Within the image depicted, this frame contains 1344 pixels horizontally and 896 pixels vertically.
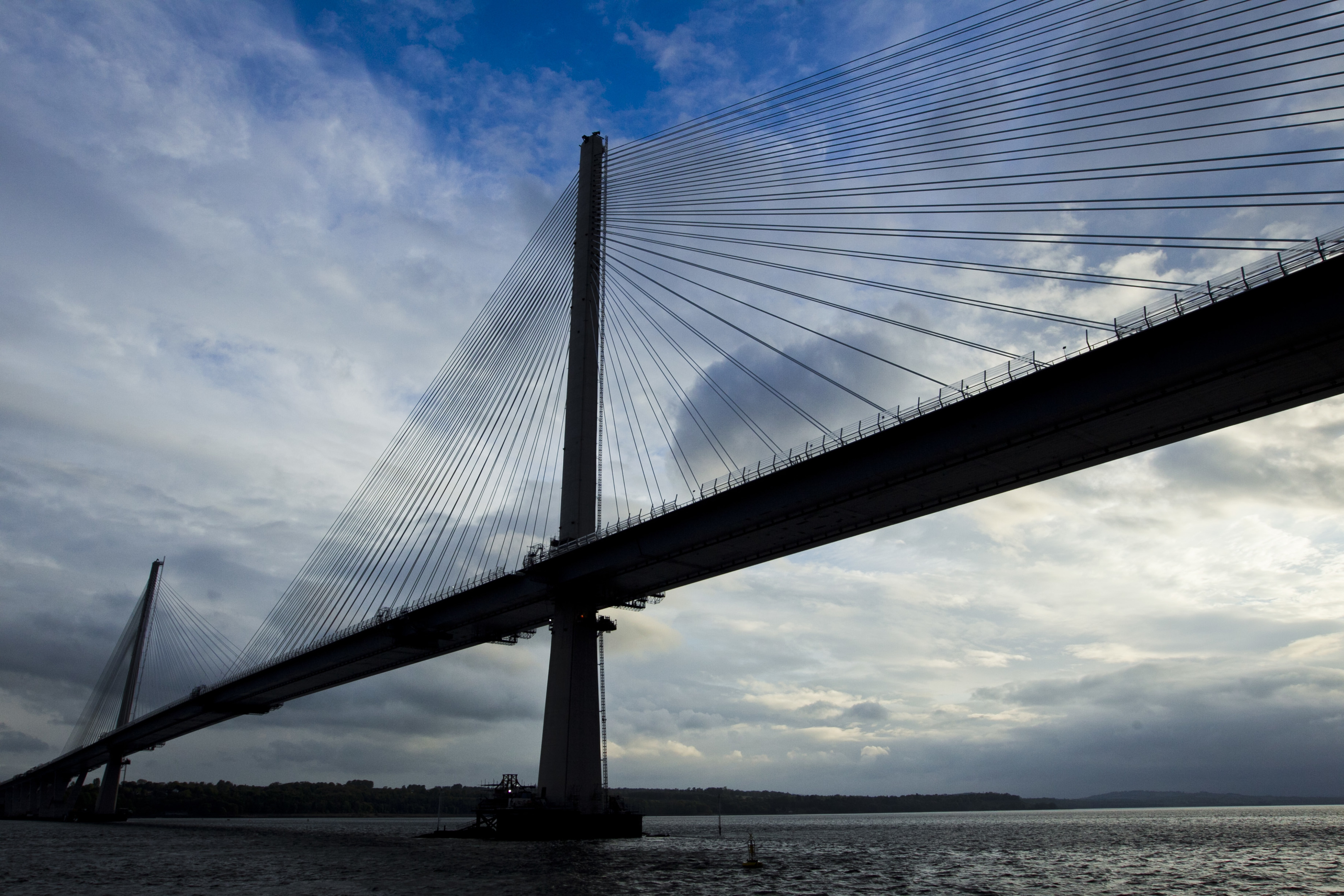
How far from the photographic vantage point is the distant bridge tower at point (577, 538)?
154 ft

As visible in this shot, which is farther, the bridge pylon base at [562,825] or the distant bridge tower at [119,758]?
the distant bridge tower at [119,758]

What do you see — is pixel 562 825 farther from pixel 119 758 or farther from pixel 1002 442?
pixel 119 758

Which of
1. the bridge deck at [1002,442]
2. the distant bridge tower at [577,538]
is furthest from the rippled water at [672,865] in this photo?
the bridge deck at [1002,442]

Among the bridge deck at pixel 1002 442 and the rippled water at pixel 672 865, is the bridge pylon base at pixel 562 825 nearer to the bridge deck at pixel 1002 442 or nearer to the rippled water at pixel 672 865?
the rippled water at pixel 672 865

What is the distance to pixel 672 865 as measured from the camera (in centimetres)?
3600

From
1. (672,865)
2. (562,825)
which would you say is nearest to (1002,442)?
(672,865)

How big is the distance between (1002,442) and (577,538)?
85.9 feet

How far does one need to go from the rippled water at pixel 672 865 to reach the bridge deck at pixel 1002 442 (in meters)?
14.5

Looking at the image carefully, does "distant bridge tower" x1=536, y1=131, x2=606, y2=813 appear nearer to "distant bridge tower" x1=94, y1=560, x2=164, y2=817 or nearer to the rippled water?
the rippled water

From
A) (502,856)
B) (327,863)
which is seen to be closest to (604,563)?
(502,856)

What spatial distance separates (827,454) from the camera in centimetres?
3541

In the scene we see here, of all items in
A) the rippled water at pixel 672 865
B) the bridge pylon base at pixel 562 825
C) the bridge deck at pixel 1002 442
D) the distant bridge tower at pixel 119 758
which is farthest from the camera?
the distant bridge tower at pixel 119 758

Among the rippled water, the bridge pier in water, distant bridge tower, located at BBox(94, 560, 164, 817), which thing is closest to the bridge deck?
the bridge pier in water

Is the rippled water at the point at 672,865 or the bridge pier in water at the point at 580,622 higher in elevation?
the bridge pier in water at the point at 580,622
